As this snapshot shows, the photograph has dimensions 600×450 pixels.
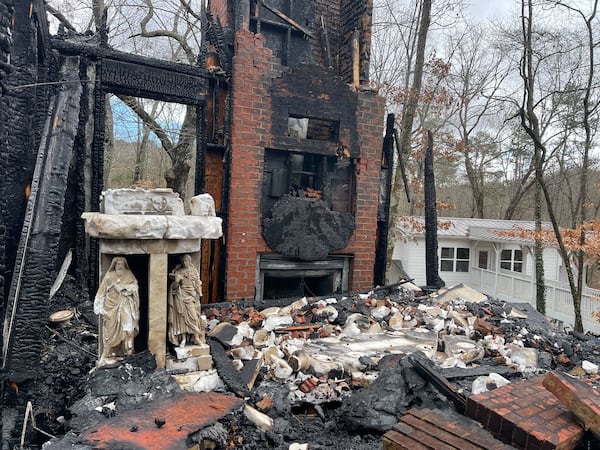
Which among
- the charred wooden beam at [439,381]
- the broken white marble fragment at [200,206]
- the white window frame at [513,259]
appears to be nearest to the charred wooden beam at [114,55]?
the broken white marble fragment at [200,206]

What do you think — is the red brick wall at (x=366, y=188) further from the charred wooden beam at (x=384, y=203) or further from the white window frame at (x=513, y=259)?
the white window frame at (x=513, y=259)

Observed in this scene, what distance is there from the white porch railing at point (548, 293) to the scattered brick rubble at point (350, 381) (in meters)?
8.09

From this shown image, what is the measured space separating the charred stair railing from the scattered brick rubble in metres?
0.61

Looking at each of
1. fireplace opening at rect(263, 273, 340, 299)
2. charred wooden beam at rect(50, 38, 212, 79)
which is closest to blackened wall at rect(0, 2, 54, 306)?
charred wooden beam at rect(50, 38, 212, 79)

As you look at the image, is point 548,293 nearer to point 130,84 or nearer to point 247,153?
point 247,153

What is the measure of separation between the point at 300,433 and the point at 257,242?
14.8ft

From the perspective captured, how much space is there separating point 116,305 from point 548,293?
1559 cm

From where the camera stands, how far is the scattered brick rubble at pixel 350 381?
11.0 ft

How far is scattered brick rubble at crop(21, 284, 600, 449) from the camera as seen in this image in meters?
3.36

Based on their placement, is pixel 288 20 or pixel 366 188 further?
pixel 288 20

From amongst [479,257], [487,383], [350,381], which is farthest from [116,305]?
[479,257]

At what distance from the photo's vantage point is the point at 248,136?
815 cm

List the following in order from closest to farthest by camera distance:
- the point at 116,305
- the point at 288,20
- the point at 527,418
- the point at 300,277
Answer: the point at 527,418 < the point at 116,305 < the point at 300,277 < the point at 288,20

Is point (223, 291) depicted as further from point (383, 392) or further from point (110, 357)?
point (383, 392)
